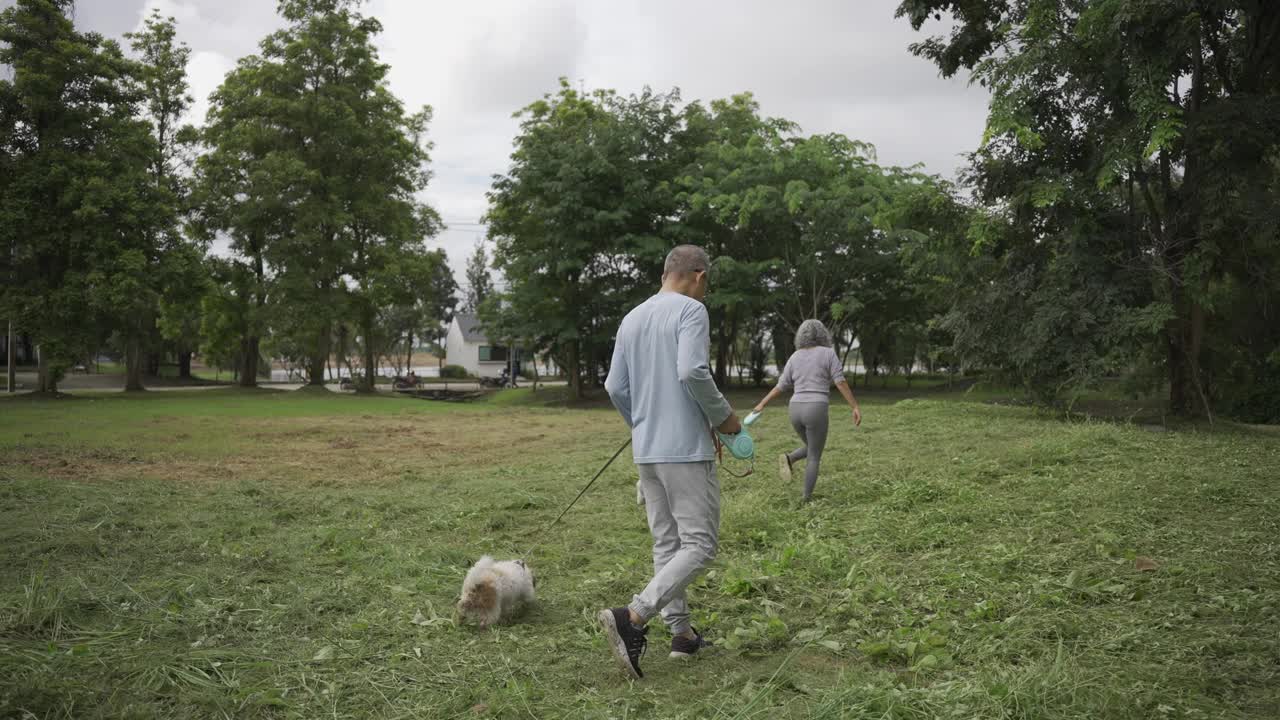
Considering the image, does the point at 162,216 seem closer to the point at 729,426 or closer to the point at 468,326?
the point at 729,426

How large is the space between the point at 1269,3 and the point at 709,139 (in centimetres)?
1817


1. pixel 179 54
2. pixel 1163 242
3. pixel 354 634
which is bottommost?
pixel 354 634

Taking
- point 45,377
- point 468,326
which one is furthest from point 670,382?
point 468,326

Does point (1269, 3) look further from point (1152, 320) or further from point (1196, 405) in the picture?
point (1196, 405)

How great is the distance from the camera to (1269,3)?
1234 cm

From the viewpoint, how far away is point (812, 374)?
7324 mm

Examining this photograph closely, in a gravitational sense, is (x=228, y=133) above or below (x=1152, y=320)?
above

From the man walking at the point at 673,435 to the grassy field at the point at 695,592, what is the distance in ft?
0.89

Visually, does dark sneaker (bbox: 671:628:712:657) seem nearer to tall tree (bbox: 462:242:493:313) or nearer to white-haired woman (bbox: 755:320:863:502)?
white-haired woman (bbox: 755:320:863:502)

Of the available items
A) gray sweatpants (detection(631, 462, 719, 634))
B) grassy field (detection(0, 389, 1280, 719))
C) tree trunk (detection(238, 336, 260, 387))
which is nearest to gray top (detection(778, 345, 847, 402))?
grassy field (detection(0, 389, 1280, 719))

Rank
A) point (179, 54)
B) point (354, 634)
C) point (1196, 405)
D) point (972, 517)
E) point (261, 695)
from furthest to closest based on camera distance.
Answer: point (179, 54) < point (1196, 405) < point (972, 517) < point (354, 634) < point (261, 695)

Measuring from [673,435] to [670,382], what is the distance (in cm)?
25

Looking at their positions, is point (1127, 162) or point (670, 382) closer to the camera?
point (670, 382)

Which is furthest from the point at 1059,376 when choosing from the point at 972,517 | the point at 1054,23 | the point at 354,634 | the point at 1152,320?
the point at 354,634
